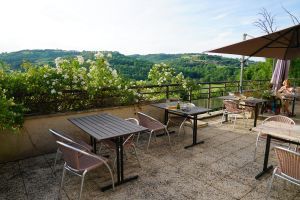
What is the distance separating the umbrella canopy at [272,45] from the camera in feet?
10.9

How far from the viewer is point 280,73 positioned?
286 inches

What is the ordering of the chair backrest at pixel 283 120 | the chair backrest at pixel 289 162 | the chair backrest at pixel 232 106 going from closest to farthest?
the chair backrest at pixel 289 162 → the chair backrest at pixel 283 120 → the chair backrest at pixel 232 106

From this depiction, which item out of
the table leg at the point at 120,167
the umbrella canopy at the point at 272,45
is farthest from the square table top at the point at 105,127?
the umbrella canopy at the point at 272,45

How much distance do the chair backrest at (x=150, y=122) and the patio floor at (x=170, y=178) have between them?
46 cm

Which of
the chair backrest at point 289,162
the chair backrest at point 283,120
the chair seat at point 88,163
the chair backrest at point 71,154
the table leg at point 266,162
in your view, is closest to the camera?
the chair backrest at point 289,162

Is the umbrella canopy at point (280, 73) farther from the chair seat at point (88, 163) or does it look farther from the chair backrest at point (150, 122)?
the chair seat at point (88, 163)

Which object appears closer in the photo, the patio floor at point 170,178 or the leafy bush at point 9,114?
the patio floor at point 170,178

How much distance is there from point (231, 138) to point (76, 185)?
3.31m

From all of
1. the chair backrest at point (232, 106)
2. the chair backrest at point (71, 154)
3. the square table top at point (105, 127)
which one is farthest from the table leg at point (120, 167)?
the chair backrest at point (232, 106)

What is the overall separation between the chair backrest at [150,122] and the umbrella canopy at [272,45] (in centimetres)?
159

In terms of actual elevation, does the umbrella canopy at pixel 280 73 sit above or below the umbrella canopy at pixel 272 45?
below

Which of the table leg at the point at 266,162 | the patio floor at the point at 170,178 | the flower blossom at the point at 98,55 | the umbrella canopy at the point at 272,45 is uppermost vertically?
the umbrella canopy at the point at 272,45

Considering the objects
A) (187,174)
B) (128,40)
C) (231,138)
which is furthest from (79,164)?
(128,40)

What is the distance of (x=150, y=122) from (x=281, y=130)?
203 cm
